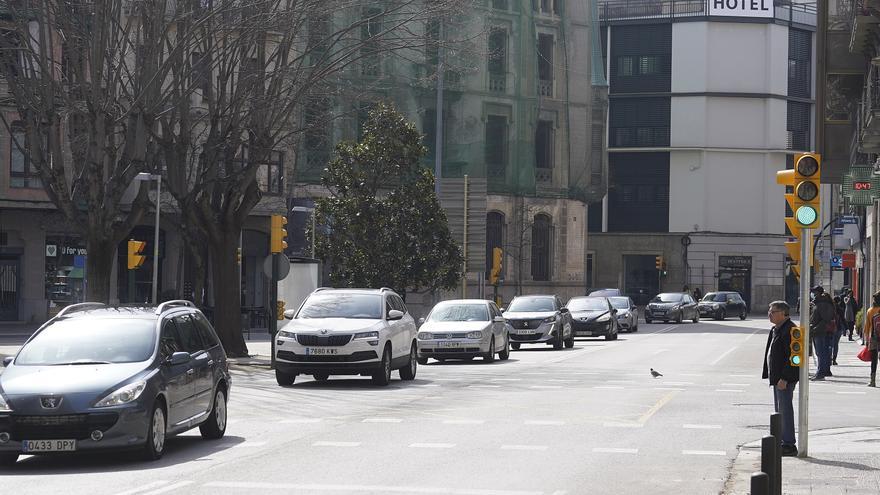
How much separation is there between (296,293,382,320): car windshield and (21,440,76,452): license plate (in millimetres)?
12354

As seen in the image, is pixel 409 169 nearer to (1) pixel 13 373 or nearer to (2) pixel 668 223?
(1) pixel 13 373

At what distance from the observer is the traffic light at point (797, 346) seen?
1430cm

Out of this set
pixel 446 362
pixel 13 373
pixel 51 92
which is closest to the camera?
pixel 13 373

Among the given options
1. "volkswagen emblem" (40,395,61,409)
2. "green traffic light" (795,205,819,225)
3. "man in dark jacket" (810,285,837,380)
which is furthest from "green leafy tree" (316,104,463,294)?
"volkswagen emblem" (40,395,61,409)

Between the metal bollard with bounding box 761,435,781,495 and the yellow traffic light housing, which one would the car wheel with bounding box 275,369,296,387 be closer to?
the yellow traffic light housing

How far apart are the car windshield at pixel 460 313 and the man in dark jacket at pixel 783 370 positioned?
780 inches

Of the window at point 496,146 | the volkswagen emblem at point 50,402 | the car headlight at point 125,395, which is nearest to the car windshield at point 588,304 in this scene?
the window at point 496,146

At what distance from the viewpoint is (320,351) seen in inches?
968

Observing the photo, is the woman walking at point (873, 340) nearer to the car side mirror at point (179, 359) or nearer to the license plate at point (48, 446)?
the car side mirror at point (179, 359)

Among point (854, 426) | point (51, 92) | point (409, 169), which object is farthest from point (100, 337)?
point (409, 169)

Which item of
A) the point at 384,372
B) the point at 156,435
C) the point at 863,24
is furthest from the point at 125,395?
the point at 863,24

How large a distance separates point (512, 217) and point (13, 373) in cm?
5665

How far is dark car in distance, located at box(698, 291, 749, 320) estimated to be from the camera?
77.2m

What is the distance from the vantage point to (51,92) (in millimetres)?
30234
